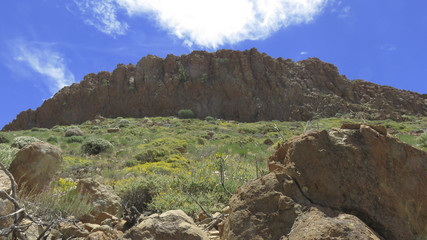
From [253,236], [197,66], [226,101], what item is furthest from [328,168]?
[197,66]

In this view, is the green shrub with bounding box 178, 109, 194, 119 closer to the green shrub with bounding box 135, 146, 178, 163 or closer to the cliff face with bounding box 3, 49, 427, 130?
the cliff face with bounding box 3, 49, 427, 130

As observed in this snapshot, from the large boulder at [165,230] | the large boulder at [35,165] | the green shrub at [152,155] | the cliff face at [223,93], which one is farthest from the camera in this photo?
the cliff face at [223,93]

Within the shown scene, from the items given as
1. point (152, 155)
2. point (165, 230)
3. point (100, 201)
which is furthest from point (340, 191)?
point (152, 155)

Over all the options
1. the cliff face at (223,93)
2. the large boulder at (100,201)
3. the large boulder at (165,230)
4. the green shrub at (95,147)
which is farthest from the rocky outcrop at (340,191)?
the cliff face at (223,93)

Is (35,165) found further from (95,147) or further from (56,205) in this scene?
(95,147)

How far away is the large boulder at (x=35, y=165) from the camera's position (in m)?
4.25

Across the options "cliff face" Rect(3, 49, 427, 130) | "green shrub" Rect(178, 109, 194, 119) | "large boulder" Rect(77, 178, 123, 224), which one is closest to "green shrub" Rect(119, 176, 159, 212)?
"large boulder" Rect(77, 178, 123, 224)

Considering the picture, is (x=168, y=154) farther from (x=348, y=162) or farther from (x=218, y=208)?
(x=348, y=162)

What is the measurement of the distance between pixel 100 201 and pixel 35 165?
116cm

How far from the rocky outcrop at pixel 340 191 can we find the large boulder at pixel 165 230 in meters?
0.34

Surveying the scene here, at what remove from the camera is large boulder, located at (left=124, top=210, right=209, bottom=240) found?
2.24 metres

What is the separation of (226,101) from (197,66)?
27.9ft

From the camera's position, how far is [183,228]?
2.38m

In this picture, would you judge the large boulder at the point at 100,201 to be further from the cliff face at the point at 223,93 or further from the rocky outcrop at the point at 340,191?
the cliff face at the point at 223,93
